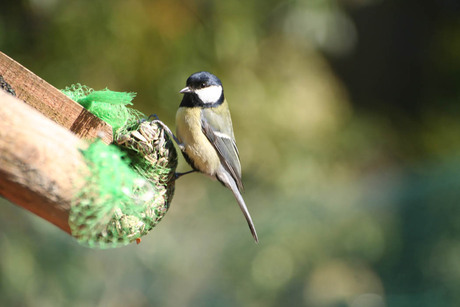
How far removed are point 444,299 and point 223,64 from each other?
222cm

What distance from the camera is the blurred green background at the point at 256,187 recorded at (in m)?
2.98

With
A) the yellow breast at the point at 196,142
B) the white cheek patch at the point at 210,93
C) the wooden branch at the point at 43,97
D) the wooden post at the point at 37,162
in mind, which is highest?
the white cheek patch at the point at 210,93

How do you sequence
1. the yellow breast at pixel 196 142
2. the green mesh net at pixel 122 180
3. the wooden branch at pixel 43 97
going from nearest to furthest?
the green mesh net at pixel 122 180, the wooden branch at pixel 43 97, the yellow breast at pixel 196 142

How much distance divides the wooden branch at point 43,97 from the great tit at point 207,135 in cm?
59

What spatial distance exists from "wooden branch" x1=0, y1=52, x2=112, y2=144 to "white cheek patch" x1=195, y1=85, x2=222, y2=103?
0.70 m

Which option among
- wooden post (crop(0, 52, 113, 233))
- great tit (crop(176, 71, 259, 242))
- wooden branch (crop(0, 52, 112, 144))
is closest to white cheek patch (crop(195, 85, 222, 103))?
great tit (crop(176, 71, 259, 242))

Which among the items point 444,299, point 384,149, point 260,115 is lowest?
point 444,299

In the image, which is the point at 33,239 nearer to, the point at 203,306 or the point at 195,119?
the point at 203,306

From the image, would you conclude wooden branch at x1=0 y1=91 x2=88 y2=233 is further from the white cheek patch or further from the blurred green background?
the blurred green background

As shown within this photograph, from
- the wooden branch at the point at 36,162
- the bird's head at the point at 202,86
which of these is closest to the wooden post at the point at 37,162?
the wooden branch at the point at 36,162

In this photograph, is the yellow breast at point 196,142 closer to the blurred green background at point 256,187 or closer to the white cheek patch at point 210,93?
the white cheek patch at point 210,93

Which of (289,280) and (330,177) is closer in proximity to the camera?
(289,280)

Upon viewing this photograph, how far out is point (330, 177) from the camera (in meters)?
4.55

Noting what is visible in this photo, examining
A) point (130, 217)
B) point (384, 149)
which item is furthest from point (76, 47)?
point (384, 149)
